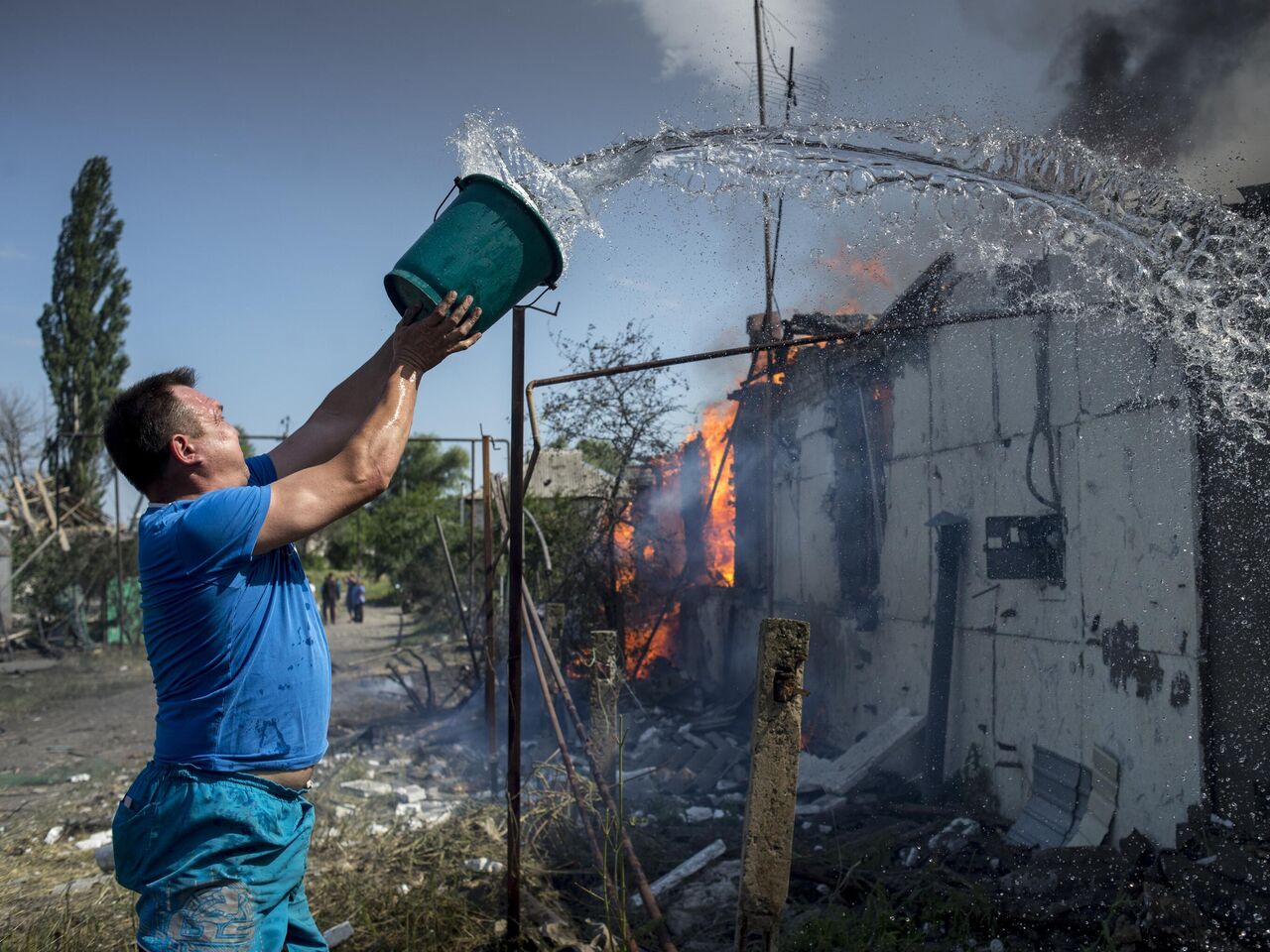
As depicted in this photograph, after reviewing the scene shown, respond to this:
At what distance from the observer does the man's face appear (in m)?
2.30

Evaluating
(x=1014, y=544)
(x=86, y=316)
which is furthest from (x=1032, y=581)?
(x=86, y=316)

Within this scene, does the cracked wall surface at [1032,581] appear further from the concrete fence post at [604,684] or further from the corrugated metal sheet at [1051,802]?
the concrete fence post at [604,684]

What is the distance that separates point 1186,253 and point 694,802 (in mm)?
5130

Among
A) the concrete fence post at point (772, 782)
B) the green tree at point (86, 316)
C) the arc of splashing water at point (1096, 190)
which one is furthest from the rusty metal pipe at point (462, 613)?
the green tree at point (86, 316)

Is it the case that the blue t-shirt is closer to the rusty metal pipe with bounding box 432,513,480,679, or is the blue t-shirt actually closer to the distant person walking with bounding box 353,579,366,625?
the rusty metal pipe with bounding box 432,513,480,679

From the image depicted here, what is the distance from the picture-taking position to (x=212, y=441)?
233 cm

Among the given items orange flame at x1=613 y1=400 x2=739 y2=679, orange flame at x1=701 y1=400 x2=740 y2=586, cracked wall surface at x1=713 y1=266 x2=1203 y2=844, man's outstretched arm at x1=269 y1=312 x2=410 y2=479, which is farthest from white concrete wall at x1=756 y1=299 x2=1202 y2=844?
man's outstretched arm at x1=269 y1=312 x2=410 y2=479

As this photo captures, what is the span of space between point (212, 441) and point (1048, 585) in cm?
529

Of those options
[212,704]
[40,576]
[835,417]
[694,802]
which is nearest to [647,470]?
[835,417]

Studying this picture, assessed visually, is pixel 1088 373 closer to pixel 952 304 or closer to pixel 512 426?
pixel 952 304

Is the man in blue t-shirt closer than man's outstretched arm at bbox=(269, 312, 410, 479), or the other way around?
the man in blue t-shirt

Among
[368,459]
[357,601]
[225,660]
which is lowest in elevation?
[357,601]

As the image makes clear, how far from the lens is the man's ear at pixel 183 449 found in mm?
2252

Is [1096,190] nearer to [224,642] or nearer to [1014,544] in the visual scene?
[1014,544]
